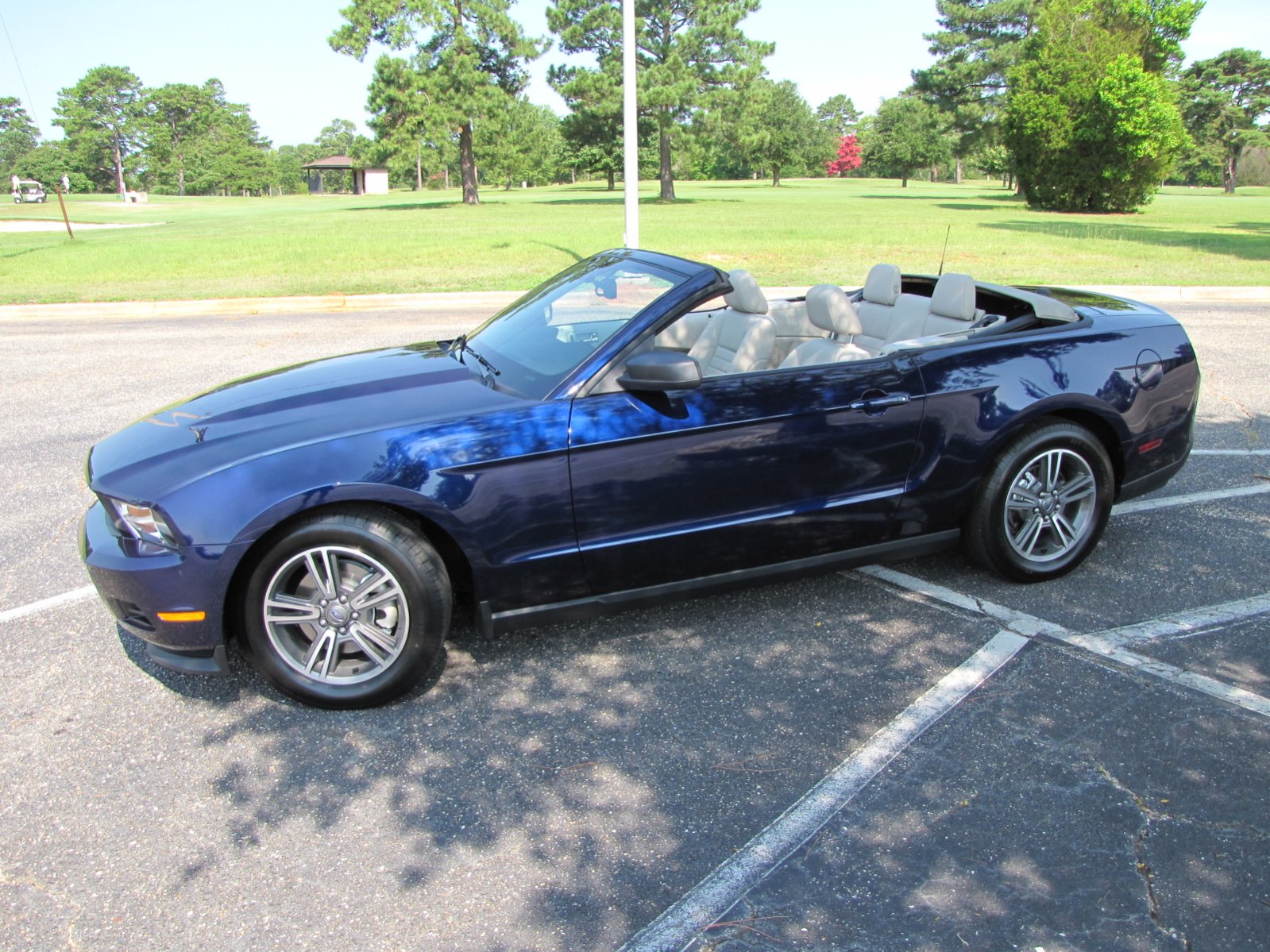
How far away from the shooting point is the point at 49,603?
4.20 metres

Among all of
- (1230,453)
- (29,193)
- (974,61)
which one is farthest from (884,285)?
(29,193)

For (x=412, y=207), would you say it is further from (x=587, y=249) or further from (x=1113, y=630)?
(x=1113, y=630)

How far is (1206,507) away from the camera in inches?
205

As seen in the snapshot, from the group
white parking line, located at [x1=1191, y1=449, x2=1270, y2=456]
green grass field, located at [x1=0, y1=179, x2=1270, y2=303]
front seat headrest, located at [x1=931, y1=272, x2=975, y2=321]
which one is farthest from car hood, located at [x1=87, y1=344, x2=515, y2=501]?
green grass field, located at [x1=0, y1=179, x2=1270, y2=303]

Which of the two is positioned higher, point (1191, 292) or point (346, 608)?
point (1191, 292)

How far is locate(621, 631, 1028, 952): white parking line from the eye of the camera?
2365 mm

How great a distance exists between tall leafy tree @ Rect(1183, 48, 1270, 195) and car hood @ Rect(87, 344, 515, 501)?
88.1 metres

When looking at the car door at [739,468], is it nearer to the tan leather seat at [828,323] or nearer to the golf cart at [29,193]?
the tan leather seat at [828,323]

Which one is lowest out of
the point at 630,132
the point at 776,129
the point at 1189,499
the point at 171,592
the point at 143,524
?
the point at 1189,499

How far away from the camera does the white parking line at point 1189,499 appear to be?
5.24 meters

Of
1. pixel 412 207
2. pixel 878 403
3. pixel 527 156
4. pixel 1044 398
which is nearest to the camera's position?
pixel 878 403

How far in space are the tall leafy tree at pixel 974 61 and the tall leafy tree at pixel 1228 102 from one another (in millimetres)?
24129

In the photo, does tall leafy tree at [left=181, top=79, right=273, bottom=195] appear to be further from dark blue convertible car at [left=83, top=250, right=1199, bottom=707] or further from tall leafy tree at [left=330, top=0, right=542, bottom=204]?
dark blue convertible car at [left=83, top=250, right=1199, bottom=707]

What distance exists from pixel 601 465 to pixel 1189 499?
3.76 meters
